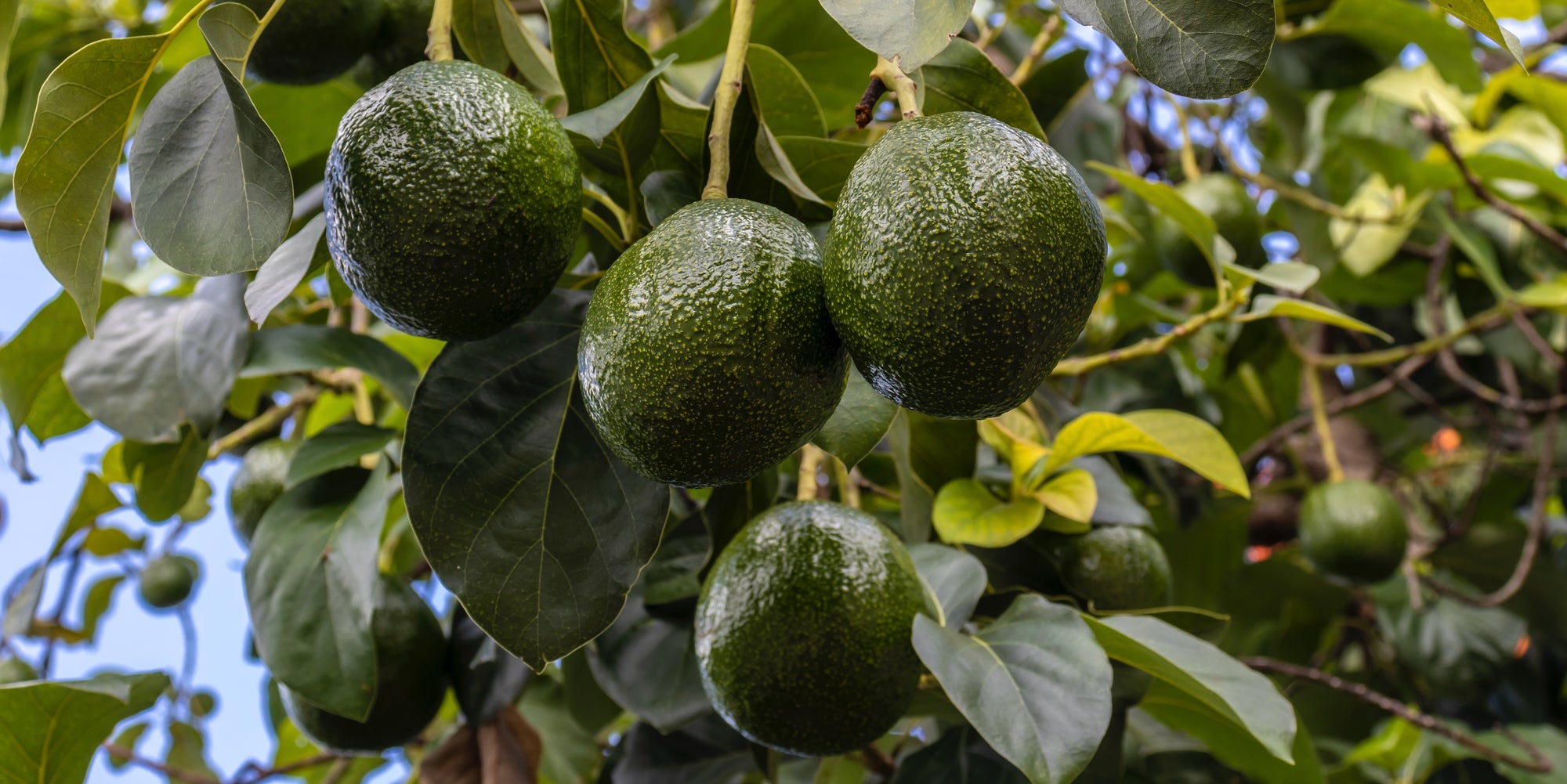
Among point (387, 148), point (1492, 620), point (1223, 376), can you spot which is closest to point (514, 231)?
point (387, 148)

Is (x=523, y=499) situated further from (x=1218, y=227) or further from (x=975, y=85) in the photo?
(x=1218, y=227)

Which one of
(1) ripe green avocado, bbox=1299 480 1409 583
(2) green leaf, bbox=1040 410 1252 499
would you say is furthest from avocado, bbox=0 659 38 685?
(1) ripe green avocado, bbox=1299 480 1409 583

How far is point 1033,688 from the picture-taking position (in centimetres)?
70

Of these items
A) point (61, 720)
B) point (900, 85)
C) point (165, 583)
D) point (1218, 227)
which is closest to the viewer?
point (900, 85)

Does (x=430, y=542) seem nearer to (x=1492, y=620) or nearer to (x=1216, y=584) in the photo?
(x=1216, y=584)

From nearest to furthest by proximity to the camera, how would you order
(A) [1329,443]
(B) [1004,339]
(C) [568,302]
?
1. (B) [1004,339]
2. (C) [568,302]
3. (A) [1329,443]

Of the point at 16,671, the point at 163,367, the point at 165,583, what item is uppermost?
the point at 163,367

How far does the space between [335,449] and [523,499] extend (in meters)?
0.35

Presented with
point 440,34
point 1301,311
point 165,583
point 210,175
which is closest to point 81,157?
point 210,175

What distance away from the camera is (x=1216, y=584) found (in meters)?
1.57

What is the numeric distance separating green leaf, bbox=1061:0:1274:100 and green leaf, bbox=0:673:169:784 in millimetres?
829

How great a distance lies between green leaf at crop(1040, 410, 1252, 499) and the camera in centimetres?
93

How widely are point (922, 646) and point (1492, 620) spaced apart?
1333 mm

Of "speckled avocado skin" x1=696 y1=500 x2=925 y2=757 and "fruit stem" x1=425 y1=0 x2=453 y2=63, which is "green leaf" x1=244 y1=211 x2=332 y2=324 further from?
"speckled avocado skin" x1=696 y1=500 x2=925 y2=757
